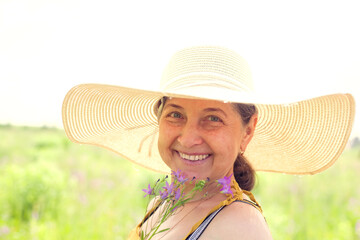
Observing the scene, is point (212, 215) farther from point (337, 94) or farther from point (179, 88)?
point (337, 94)

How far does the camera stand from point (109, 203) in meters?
4.14

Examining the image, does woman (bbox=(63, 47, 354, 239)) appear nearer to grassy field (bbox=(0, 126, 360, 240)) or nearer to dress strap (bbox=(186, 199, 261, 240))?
dress strap (bbox=(186, 199, 261, 240))

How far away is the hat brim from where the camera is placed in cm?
139

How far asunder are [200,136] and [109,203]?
10.5 ft

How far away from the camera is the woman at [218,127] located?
1166 millimetres

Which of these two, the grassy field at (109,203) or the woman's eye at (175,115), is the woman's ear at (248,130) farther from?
the grassy field at (109,203)

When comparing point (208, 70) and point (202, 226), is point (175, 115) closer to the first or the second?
point (208, 70)

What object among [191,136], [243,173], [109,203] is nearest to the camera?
[191,136]

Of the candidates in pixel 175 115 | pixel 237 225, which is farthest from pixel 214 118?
pixel 237 225

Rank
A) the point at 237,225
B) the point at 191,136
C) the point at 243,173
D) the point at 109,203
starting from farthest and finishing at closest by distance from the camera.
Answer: the point at 109,203 < the point at 243,173 < the point at 191,136 < the point at 237,225

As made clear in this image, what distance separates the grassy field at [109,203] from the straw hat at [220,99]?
202cm

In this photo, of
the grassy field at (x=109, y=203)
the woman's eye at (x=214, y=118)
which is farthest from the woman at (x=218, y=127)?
the grassy field at (x=109, y=203)

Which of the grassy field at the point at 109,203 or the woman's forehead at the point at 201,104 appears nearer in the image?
the woman's forehead at the point at 201,104

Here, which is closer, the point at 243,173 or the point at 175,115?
the point at 175,115
